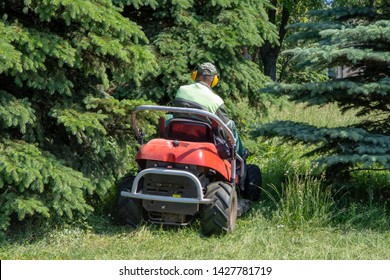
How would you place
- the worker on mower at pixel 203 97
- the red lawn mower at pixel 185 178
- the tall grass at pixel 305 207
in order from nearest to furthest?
the red lawn mower at pixel 185 178
the worker on mower at pixel 203 97
the tall grass at pixel 305 207

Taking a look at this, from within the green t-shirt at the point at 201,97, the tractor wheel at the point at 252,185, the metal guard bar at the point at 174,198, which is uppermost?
the green t-shirt at the point at 201,97

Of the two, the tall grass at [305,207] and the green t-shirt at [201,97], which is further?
the tall grass at [305,207]

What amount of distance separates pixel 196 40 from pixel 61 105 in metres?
2.80

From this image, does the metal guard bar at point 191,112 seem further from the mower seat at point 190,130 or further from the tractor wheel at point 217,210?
the tractor wheel at point 217,210

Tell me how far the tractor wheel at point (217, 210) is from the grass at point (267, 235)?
0.11 meters

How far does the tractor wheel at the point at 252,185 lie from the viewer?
8516 mm

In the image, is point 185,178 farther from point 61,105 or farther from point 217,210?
point 61,105

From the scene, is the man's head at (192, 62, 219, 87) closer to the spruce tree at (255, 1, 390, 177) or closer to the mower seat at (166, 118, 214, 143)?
the mower seat at (166, 118, 214, 143)

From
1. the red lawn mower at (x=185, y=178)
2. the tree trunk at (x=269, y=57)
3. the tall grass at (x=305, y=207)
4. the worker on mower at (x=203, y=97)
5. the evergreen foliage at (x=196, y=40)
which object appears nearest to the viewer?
the red lawn mower at (x=185, y=178)

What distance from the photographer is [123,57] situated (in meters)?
6.90

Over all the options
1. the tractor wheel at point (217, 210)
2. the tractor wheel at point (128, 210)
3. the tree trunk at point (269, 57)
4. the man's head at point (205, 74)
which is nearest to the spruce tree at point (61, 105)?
the tractor wheel at point (128, 210)

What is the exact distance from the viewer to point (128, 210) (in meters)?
7.10

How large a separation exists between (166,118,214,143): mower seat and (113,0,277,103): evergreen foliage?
1.97 m

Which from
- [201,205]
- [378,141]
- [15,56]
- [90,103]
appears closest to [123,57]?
[90,103]
